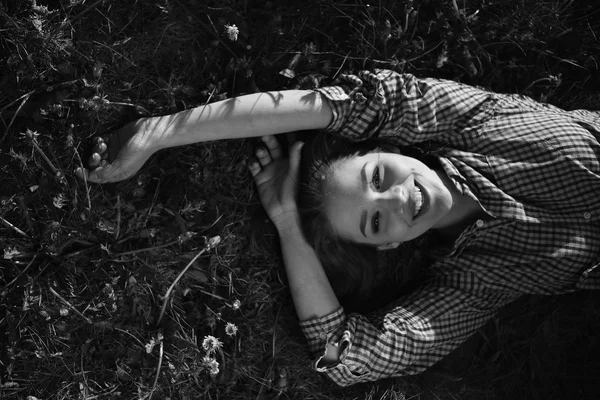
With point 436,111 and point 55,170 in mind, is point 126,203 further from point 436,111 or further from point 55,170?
point 436,111

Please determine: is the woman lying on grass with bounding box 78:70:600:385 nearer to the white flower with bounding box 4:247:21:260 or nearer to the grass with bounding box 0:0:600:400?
the grass with bounding box 0:0:600:400

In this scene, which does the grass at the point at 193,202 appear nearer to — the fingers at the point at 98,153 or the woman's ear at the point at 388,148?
the fingers at the point at 98,153

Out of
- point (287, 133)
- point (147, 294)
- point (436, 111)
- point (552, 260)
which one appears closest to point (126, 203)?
point (147, 294)

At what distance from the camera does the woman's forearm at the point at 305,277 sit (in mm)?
3201

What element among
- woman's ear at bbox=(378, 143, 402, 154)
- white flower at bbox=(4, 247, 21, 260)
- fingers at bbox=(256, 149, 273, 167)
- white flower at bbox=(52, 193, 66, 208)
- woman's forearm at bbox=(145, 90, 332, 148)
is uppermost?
woman's forearm at bbox=(145, 90, 332, 148)

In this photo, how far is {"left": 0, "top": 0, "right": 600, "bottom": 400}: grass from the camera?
114 inches

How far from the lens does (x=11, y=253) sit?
2.81 m

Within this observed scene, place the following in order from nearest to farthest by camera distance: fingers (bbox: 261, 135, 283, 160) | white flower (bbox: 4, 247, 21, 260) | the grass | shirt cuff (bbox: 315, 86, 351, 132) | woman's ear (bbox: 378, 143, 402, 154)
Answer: white flower (bbox: 4, 247, 21, 260) → the grass → shirt cuff (bbox: 315, 86, 351, 132) → woman's ear (bbox: 378, 143, 402, 154) → fingers (bbox: 261, 135, 283, 160)

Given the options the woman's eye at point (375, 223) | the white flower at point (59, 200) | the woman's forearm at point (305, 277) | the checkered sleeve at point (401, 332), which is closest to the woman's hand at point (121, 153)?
the white flower at point (59, 200)

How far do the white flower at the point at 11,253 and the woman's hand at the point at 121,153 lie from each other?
46cm

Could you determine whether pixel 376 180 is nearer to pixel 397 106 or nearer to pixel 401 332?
pixel 397 106

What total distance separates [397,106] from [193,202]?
118 centimetres

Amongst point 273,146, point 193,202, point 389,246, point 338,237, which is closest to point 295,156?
point 273,146

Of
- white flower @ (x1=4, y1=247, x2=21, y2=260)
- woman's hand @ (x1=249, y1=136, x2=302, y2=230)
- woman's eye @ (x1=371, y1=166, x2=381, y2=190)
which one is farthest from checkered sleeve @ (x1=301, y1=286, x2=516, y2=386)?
white flower @ (x1=4, y1=247, x2=21, y2=260)
